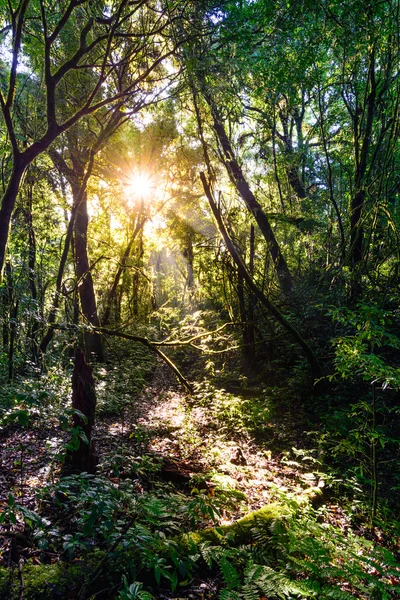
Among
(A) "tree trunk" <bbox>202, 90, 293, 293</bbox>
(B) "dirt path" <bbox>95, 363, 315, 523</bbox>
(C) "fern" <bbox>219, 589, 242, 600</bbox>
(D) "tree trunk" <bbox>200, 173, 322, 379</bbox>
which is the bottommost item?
(B) "dirt path" <bbox>95, 363, 315, 523</bbox>

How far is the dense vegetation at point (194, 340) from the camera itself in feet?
8.71

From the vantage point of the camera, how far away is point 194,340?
564 cm

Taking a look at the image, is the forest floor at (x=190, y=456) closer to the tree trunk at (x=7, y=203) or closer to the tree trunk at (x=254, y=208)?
the tree trunk at (x=7, y=203)

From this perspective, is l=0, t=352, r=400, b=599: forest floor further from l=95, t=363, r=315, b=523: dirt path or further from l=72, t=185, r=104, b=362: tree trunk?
l=72, t=185, r=104, b=362: tree trunk

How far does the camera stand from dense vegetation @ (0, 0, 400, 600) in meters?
2.66

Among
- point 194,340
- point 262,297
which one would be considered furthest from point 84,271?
point 194,340

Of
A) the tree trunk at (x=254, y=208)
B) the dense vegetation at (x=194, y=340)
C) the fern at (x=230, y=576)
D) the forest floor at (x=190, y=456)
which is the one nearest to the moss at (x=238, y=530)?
the dense vegetation at (x=194, y=340)

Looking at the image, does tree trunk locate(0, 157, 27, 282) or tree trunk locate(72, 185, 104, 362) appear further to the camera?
tree trunk locate(72, 185, 104, 362)

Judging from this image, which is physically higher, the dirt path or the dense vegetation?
the dense vegetation

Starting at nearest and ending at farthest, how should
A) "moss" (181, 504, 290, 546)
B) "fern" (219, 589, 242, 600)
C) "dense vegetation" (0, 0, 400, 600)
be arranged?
"fern" (219, 589, 242, 600)
"dense vegetation" (0, 0, 400, 600)
"moss" (181, 504, 290, 546)

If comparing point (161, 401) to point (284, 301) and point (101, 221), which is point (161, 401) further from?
point (101, 221)

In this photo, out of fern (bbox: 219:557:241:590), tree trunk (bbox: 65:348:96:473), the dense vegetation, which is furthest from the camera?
tree trunk (bbox: 65:348:96:473)

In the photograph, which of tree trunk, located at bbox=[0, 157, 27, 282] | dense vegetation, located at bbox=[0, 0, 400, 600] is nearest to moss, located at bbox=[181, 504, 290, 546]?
dense vegetation, located at bbox=[0, 0, 400, 600]

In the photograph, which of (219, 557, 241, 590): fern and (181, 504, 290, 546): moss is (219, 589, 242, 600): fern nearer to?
(219, 557, 241, 590): fern
